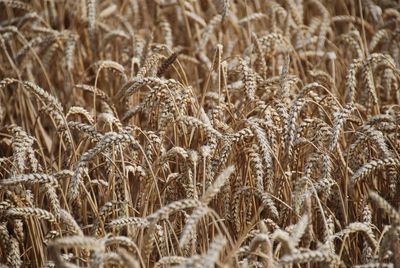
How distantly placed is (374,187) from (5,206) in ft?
4.75

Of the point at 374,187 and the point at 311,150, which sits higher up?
the point at 311,150

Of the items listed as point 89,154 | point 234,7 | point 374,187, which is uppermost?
point 234,7

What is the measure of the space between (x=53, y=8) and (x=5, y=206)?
228 centimetres

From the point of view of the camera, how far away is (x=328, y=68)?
13.5 ft

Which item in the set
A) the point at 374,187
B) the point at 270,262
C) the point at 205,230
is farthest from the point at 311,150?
the point at 270,262

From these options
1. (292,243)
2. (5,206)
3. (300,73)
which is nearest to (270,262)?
(292,243)

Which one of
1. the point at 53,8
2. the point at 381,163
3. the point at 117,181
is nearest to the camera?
the point at 381,163

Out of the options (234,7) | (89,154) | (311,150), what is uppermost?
(234,7)

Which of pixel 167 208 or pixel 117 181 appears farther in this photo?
pixel 117 181

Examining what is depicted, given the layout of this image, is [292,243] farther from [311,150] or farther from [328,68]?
[328,68]

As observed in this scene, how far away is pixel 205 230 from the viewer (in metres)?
2.40

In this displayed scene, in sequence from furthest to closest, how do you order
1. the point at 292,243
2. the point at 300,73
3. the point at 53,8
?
the point at 53,8
the point at 300,73
the point at 292,243

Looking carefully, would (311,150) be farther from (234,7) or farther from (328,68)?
(234,7)

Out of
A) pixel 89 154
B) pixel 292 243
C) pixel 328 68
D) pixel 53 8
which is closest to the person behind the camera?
pixel 292 243
